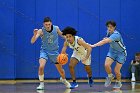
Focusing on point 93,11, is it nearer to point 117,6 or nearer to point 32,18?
point 117,6

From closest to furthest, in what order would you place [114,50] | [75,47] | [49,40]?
1. [75,47]
2. [49,40]
3. [114,50]

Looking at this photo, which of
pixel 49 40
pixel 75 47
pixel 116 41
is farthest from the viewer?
pixel 49 40

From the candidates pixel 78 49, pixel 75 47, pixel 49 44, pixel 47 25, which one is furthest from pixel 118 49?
pixel 47 25

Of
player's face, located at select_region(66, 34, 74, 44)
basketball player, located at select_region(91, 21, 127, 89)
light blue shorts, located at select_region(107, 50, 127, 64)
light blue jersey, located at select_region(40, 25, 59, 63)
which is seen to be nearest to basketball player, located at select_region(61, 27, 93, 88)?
player's face, located at select_region(66, 34, 74, 44)

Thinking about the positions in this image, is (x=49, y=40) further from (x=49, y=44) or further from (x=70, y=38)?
(x=70, y=38)

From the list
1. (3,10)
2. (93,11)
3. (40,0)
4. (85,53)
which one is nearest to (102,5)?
(93,11)

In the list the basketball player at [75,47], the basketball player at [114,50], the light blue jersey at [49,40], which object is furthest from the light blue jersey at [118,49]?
the light blue jersey at [49,40]

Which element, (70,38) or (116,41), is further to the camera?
(116,41)

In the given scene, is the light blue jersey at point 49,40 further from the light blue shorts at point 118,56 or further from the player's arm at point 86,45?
the light blue shorts at point 118,56

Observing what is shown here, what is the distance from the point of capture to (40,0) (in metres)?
14.6

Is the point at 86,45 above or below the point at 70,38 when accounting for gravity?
below

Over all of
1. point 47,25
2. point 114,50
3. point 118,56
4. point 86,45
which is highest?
point 47,25

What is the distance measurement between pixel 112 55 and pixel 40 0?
4566 mm

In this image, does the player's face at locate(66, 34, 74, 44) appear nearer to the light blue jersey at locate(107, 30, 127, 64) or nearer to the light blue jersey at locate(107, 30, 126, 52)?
the light blue jersey at locate(107, 30, 126, 52)
